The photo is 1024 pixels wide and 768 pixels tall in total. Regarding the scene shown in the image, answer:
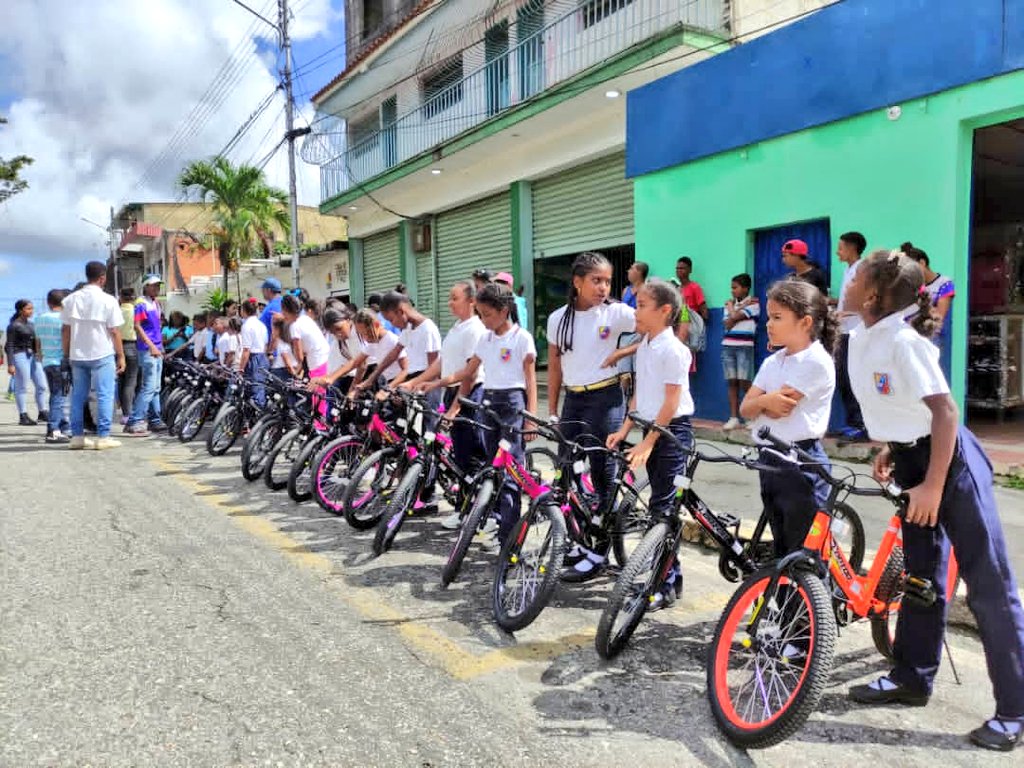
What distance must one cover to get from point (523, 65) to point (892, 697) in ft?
39.0

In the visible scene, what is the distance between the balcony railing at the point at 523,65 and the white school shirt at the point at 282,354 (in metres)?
5.26

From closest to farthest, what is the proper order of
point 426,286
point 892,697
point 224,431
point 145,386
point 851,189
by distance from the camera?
1. point 892,697
2. point 851,189
3. point 224,431
4. point 145,386
5. point 426,286

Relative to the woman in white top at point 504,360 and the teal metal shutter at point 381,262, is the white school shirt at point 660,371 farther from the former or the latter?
the teal metal shutter at point 381,262

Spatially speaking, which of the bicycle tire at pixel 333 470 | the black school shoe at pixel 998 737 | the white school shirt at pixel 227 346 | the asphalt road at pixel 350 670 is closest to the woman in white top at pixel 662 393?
the asphalt road at pixel 350 670

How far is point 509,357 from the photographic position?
4777 mm

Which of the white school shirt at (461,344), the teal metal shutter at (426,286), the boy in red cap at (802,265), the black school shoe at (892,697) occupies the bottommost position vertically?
the black school shoe at (892,697)

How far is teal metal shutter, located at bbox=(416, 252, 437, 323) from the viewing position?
16.6 m

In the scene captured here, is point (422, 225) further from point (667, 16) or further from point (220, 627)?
point (220, 627)

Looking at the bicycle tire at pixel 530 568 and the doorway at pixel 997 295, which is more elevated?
the doorway at pixel 997 295

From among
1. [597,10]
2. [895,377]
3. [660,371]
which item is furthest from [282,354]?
[597,10]

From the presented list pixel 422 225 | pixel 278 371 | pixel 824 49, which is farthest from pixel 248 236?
pixel 824 49

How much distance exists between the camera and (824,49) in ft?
25.3

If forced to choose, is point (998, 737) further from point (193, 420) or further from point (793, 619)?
point (193, 420)

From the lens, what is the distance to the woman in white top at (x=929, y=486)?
2543mm
